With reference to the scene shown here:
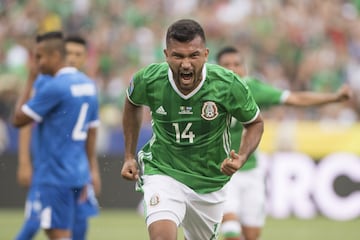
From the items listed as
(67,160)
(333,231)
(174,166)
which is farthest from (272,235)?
(174,166)

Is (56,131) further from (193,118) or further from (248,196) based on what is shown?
(248,196)

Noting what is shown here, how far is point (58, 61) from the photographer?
945 cm

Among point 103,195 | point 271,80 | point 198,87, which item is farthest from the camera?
point 271,80

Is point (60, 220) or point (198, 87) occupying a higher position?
point (198, 87)

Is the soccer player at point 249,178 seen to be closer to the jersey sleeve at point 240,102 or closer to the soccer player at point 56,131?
the soccer player at point 56,131

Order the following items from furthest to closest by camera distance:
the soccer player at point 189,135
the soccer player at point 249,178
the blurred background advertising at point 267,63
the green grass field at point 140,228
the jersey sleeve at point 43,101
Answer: the blurred background advertising at point 267,63 → the green grass field at point 140,228 → the soccer player at point 249,178 → the jersey sleeve at point 43,101 → the soccer player at point 189,135

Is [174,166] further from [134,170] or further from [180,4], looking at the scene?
[180,4]

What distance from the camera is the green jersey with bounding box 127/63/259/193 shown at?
24.7ft

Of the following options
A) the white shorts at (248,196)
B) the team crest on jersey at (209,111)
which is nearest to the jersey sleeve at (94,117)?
the white shorts at (248,196)

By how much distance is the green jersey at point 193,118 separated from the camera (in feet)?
24.7

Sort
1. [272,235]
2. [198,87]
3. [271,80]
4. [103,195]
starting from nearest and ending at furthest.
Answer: [198,87] → [272,235] → [103,195] → [271,80]

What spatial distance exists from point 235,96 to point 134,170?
0.97 meters

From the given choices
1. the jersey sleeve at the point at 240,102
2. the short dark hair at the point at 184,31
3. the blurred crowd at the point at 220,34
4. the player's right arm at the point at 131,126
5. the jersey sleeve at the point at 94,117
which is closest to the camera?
the short dark hair at the point at 184,31

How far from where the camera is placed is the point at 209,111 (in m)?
7.57
